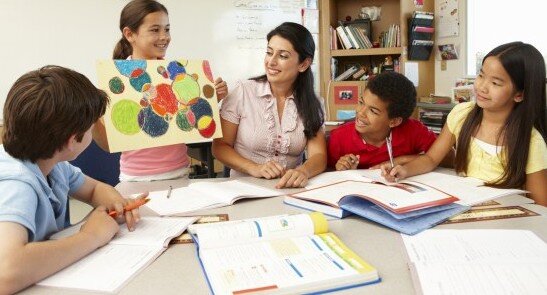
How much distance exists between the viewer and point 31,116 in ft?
2.90

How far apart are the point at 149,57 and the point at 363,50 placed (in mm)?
2405

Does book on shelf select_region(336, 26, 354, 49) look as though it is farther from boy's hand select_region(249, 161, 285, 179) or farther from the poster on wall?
boy's hand select_region(249, 161, 285, 179)

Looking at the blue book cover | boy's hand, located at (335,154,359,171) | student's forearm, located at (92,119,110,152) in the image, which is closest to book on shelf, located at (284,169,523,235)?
the blue book cover

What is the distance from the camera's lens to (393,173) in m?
1.48

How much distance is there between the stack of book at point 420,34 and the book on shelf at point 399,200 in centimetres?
249

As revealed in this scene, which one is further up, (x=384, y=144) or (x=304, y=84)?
(x=304, y=84)

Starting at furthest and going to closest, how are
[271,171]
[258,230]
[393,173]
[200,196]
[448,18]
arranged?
1. [448,18]
2. [271,171]
3. [393,173]
4. [200,196]
5. [258,230]

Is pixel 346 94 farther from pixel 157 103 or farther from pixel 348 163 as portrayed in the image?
pixel 157 103

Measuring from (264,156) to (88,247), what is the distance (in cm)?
99

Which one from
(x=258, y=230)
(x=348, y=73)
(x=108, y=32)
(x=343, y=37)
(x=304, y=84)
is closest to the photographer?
(x=258, y=230)

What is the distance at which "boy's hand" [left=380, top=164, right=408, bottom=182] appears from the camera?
1473mm

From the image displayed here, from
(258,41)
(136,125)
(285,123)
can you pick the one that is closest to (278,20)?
(258,41)

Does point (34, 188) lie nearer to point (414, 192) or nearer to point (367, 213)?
point (367, 213)

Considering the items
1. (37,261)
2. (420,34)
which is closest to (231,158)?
(37,261)
